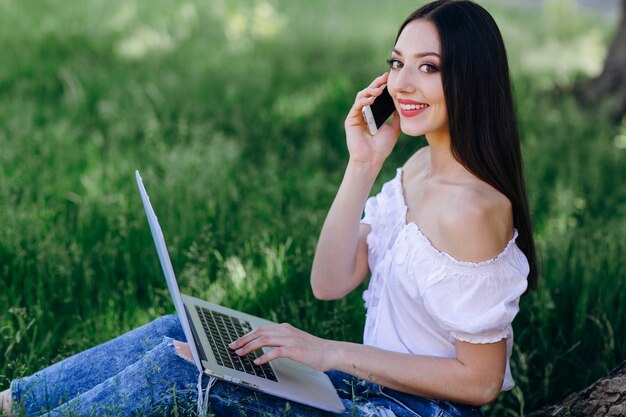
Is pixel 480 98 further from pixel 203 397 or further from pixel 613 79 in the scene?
pixel 613 79

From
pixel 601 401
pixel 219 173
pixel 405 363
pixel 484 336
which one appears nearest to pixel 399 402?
pixel 405 363

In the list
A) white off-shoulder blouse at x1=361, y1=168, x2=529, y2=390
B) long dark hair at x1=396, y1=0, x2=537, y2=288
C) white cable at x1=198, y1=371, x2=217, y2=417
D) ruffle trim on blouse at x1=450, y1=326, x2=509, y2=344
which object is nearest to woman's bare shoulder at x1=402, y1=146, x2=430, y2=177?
white off-shoulder blouse at x1=361, y1=168, x2=529, y2=390

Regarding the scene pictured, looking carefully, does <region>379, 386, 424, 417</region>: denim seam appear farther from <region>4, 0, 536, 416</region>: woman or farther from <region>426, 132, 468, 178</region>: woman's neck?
<region>426, 132, 468, 178</region>: woman's neck

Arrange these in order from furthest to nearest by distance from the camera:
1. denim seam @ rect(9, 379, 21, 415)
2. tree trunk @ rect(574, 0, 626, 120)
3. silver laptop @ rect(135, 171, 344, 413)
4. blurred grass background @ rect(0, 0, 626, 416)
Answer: tree trunk @ rect(574, 0, 626, 120) < blurred grass background @ rect(0, 0, 626, 416) < denim seam @ rect(9, 379, 21, 415) < silver laptop @ rect(135, 171, 344, 413)

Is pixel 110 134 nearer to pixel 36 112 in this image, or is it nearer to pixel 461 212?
pixel 36 112

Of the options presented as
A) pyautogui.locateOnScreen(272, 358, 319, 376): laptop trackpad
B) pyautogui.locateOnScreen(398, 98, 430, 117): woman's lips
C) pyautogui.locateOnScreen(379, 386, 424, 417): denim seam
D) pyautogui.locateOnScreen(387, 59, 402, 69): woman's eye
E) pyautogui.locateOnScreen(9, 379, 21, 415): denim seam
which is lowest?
pyautogui.locateOnScreen(379, 386, 424, 417): denim seam

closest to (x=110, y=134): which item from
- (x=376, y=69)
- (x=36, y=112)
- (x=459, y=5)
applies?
(x=36, y=112)

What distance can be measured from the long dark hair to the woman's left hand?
0.59 meters

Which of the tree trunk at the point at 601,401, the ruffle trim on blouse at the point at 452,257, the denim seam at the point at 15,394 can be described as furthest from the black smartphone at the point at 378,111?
the denim seam at the point at 15,394

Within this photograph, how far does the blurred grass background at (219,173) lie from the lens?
10.6 feet

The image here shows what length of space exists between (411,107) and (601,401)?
3.17 ft

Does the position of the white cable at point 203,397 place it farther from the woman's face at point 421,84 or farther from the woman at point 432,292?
the woman's face at point 421,84

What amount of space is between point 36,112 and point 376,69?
252cm

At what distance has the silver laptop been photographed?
2.12 meters
